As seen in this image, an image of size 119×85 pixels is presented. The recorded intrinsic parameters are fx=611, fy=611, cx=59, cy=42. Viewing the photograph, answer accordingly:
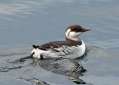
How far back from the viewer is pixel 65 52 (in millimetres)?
15641

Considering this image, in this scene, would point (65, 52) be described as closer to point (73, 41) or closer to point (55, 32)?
point (73, 41)

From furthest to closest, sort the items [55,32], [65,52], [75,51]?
[55,32] < [75,51] < [65,52]

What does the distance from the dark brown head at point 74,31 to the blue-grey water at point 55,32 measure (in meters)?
0.60

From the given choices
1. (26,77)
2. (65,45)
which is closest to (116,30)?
(65,45)

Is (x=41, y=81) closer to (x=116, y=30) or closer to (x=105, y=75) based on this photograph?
(x=105, y=75)

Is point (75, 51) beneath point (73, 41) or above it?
beneath

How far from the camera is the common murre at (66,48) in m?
15.3

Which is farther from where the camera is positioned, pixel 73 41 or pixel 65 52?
pixel 73 41

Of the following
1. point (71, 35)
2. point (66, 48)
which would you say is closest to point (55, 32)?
point (71, 35)

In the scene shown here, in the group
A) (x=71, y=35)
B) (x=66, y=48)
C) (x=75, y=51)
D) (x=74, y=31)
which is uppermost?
(x=74, y=31)

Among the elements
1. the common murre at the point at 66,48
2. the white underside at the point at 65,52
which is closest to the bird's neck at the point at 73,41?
the common murre at the point at 66,48

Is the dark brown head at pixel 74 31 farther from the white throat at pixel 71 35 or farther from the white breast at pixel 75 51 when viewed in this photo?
the white breast at pixel 75 51

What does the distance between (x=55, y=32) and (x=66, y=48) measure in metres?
2.39

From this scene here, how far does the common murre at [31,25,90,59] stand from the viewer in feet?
50.3
